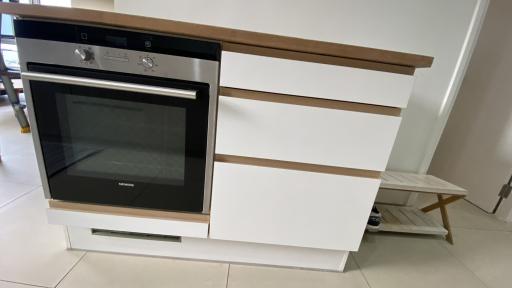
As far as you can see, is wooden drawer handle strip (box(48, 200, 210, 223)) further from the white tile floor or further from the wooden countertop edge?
the wooden countertop edge

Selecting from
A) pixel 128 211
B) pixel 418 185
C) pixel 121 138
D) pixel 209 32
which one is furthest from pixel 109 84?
pixel 418 185

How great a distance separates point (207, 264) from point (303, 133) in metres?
0.69

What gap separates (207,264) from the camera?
1.00 m

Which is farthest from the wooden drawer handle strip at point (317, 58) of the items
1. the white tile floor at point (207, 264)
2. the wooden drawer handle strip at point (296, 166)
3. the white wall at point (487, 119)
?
the white wall at point (487, 119)

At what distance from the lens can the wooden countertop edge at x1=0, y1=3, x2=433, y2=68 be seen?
668 mm

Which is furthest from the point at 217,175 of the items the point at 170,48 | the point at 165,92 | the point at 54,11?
the point at 54,11

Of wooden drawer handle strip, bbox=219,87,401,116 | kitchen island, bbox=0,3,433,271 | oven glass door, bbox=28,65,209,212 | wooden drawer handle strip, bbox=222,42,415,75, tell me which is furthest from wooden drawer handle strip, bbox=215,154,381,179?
wooden drawer handle strip, bbox=222,42,415,75

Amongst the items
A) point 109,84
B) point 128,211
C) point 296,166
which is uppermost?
point 109,84

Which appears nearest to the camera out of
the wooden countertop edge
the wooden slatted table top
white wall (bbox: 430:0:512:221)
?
the wooden countertop edge

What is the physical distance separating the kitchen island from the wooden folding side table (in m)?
0.50

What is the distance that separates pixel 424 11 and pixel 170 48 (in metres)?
1.38

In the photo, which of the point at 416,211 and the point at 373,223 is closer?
the point at 373,223

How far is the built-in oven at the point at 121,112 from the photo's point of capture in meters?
0.70

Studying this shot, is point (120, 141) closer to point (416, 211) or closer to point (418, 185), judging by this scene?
point (418, 185)
